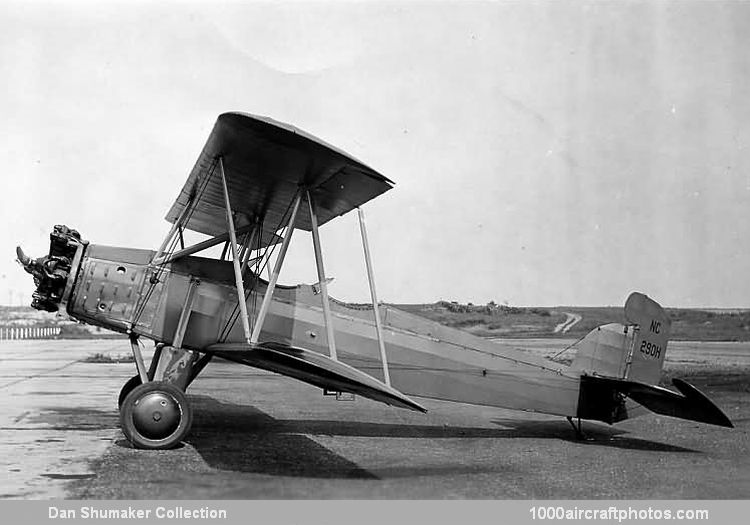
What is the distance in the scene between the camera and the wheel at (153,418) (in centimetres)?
684

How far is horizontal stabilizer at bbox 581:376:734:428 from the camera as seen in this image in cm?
777

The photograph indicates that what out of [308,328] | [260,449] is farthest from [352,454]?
[308,328]

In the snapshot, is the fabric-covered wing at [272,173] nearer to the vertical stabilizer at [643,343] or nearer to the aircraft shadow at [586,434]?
the vertical stabilizer at [643,343]

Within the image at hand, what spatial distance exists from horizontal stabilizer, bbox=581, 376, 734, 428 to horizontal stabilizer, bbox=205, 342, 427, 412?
3.74 meters

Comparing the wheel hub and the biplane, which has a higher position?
the biplane

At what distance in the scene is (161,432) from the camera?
22.6ft

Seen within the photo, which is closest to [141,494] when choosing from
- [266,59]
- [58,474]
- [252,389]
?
[58,474]

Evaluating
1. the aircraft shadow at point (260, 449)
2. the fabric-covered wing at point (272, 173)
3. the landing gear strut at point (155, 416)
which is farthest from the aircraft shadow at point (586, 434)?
the landing gear strut at point (155, 416)

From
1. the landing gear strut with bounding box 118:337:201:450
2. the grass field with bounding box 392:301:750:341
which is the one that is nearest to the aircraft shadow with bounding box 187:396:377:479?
the landing gear strut with bounding box 118:337:201:450

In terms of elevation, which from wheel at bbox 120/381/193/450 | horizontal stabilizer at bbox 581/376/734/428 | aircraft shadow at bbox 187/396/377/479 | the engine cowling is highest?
the engine cowling

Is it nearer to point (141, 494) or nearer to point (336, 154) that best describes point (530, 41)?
point (336, 154)

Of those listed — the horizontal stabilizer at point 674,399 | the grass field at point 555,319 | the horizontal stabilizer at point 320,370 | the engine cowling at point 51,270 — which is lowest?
the horizontal stabilizer at point 320,370

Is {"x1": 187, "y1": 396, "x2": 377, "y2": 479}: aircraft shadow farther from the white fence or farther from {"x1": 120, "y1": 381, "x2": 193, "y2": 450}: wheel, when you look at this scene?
the white fence

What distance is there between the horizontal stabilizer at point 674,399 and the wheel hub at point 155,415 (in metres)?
5.20
